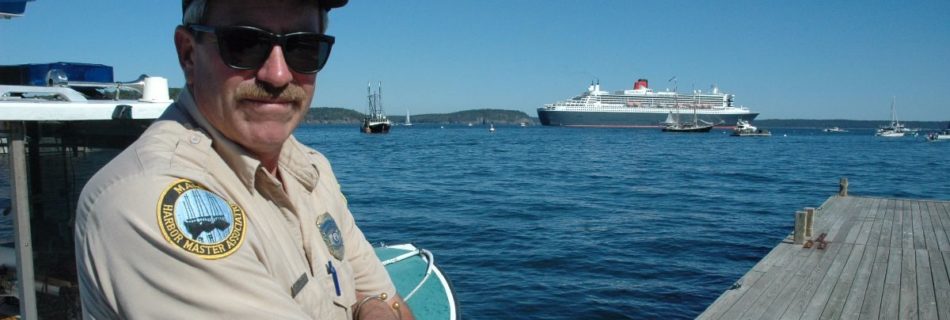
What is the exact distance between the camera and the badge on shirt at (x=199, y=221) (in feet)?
2.96

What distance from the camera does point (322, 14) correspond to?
1.38m

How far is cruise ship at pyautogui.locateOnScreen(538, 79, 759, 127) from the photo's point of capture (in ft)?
317

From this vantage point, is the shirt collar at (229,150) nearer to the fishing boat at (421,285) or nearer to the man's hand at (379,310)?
the man's hand at (379,310)

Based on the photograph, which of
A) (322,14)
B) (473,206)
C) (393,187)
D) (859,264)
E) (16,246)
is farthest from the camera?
(393,187)

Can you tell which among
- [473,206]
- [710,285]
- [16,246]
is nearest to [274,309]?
[16,246]

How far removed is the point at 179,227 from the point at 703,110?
102575 millimetres

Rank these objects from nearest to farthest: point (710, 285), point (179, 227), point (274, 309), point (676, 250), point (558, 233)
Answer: point (179, 227) < point (274, 309) < point (710, 285) < point (676, 250) < point (558, 233)

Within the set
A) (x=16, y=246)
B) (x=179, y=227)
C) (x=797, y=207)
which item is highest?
(x=179, y=227)

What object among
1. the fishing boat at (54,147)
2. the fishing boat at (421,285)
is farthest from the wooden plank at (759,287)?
the fishing boat at (54,147)

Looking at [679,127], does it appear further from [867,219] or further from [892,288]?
[892,288]

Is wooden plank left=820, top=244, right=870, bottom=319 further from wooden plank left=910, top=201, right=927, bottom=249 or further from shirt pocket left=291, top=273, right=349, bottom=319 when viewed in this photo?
shirt pocket left=291, top=273, right=349, bottom=319

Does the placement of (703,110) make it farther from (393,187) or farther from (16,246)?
(16,246)

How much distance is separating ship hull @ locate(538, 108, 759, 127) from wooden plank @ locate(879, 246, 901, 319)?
90803 millimetres

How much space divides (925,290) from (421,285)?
554cm
